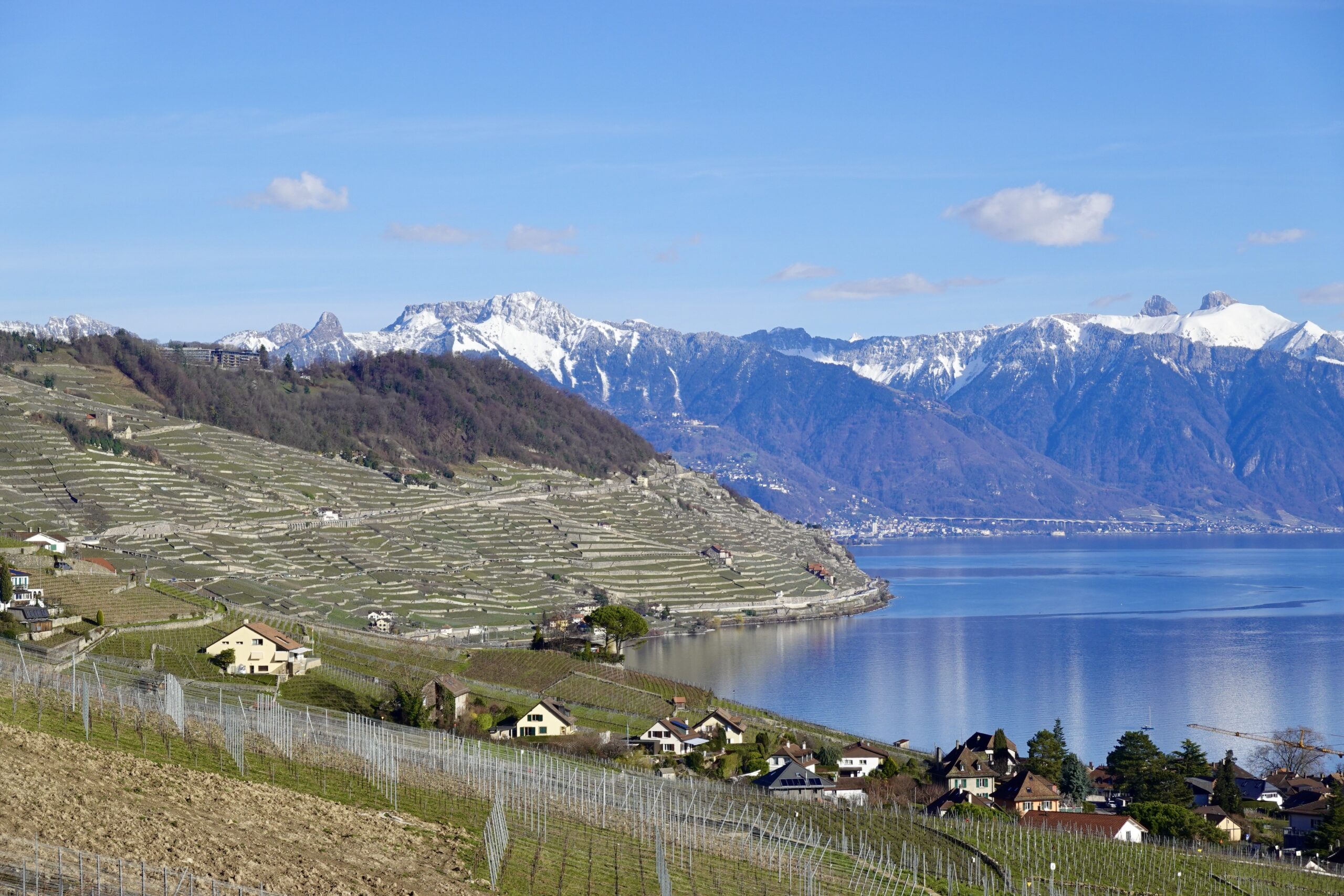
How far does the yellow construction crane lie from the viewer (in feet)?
175

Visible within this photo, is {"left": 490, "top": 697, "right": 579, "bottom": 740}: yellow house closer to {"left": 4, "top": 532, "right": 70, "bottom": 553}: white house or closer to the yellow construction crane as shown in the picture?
{"left": 4, "top": 532, "right": 70, "bottom": 553}: white house

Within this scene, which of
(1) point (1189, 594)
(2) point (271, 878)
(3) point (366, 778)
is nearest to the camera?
(2) point (271, 878)

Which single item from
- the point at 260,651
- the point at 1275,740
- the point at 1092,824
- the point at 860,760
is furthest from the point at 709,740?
the point at 1275,740

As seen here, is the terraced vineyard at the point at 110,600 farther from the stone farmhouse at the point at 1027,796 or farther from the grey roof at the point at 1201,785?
the grey roof at the point at 1201,785

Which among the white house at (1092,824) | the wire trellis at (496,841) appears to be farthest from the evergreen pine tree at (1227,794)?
the wire trellis at (496,841)

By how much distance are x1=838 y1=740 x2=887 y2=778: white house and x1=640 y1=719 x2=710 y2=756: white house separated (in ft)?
14.5

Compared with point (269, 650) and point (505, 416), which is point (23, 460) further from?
point (505, 416)

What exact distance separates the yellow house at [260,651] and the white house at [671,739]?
10971mm

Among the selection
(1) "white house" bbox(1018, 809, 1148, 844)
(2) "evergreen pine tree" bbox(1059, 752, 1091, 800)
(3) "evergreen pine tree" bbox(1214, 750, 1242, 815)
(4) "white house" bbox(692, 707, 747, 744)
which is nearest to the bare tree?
(3) "evergreen pine tree" bbox(1214, 750, 1242, 815)

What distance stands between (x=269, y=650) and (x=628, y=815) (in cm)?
2043

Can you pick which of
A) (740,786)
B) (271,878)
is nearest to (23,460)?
(740,786)

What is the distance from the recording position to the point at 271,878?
593 inches

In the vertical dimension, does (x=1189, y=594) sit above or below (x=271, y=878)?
below

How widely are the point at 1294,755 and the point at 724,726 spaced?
873 inches
